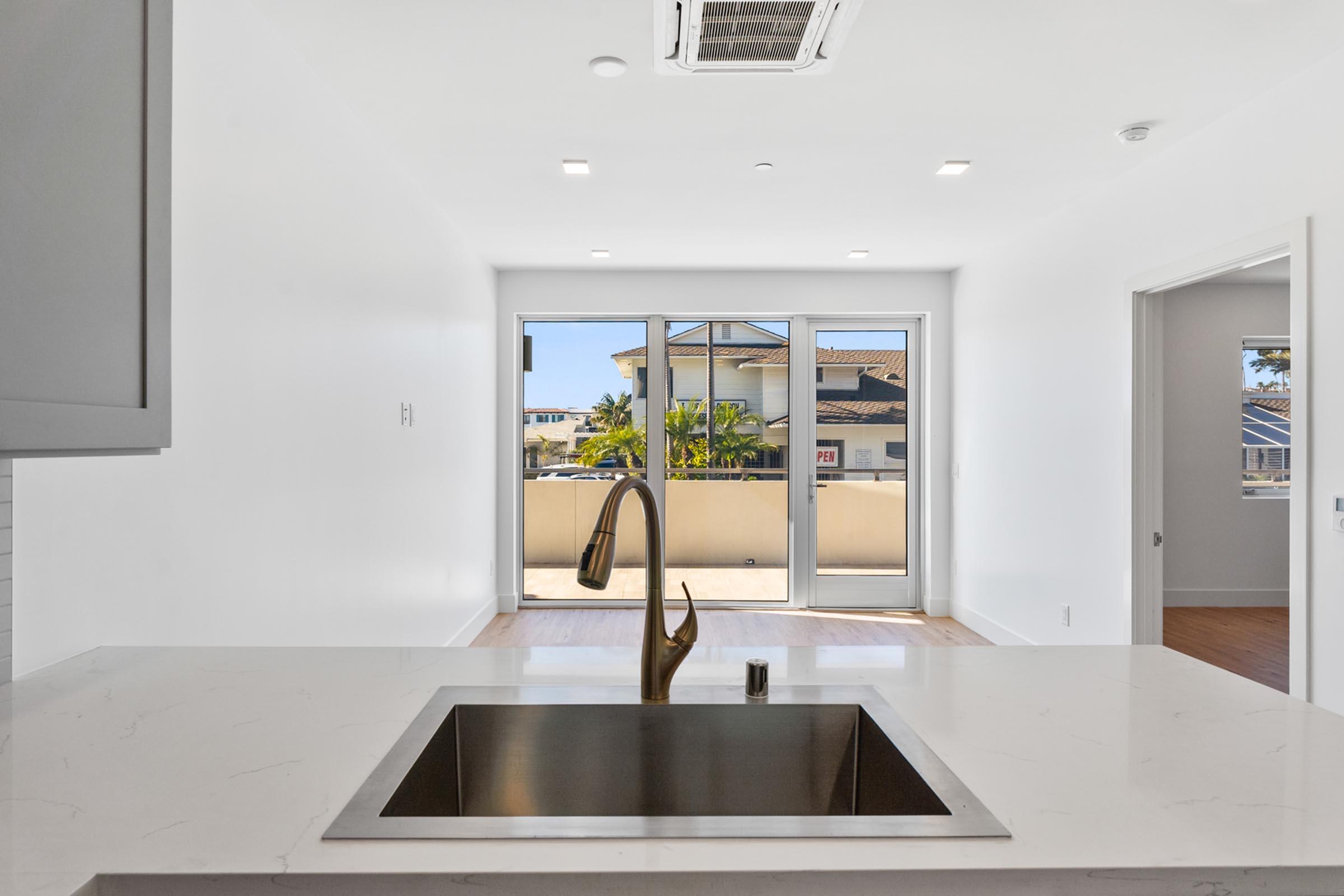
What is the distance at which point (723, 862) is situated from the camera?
0.74 m

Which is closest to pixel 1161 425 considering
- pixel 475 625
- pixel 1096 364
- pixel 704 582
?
pixel 1096 364

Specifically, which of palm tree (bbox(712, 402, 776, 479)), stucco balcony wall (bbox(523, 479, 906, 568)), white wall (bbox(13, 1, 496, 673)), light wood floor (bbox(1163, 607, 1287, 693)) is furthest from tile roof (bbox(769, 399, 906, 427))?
white wall (bbox(13, 1, 496, 673))

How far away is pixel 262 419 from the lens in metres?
2.20

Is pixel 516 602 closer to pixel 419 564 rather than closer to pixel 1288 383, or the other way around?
pixel 419 564

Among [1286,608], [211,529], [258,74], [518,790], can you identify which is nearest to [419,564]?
[211,529]

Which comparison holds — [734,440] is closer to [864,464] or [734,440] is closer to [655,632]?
[864,464]

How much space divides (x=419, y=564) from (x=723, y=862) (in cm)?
320

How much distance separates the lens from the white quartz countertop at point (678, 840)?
2.40 feet

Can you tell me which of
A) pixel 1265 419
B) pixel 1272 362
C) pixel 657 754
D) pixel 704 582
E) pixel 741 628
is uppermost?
pixel 1272 362

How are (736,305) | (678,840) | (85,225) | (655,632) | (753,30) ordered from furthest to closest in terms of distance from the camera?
(736,305) < (753,30) < (655,632) < (85,225) < (678,840)

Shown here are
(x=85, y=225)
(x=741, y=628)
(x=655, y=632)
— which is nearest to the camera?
(x=85, y=225)

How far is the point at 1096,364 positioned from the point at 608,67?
259 cm

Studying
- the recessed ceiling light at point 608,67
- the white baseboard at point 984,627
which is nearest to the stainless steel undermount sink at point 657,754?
the recessed ceiling light at point 608,67

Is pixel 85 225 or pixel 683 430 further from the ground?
pixel 85 225
